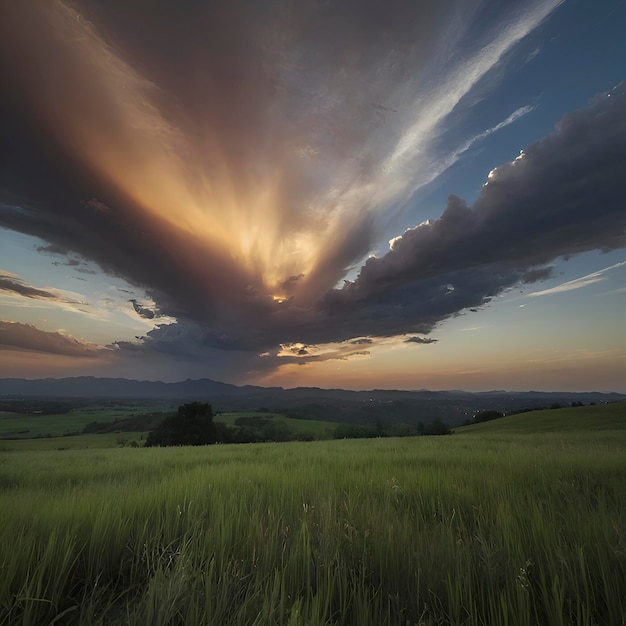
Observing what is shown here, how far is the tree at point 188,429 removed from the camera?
5197cm

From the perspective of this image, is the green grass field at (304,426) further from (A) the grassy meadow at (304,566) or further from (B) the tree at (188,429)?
(A) the grassy meadow at (304,566)

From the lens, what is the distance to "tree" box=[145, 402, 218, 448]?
171ft

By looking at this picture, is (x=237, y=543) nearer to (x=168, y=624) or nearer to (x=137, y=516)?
(x=168, y=624)

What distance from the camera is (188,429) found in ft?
172

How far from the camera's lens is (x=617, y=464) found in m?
4.62

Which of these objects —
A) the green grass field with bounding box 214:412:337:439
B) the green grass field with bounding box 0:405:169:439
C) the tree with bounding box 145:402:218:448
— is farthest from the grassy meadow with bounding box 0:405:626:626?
the green grass field with bounding box 0:405:169:439

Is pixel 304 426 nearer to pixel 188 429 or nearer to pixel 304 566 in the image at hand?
pixel 188 429

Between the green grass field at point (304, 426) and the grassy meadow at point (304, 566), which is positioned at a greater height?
the grassy meadow at point (304, 566)

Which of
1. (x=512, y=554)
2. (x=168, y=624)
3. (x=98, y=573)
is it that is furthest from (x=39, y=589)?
(x=512, y=554)

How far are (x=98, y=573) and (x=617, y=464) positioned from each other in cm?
660

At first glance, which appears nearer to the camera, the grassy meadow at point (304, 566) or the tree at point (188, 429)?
the grassy meadow at point (304, 566)

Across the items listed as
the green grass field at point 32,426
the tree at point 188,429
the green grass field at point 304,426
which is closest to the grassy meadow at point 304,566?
the tree at point 188,429

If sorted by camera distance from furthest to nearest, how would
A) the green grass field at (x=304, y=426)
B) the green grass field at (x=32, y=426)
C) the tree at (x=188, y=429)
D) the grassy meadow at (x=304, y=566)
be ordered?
the green grass field at (x=32, y=426)
the green grass field at (x=304, y=426)
the tree at (x=188, y=429)
the grassy meadow at (x=304, y=566)

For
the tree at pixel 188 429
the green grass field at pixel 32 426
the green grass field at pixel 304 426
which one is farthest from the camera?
the green grass field at pixel 32 426
